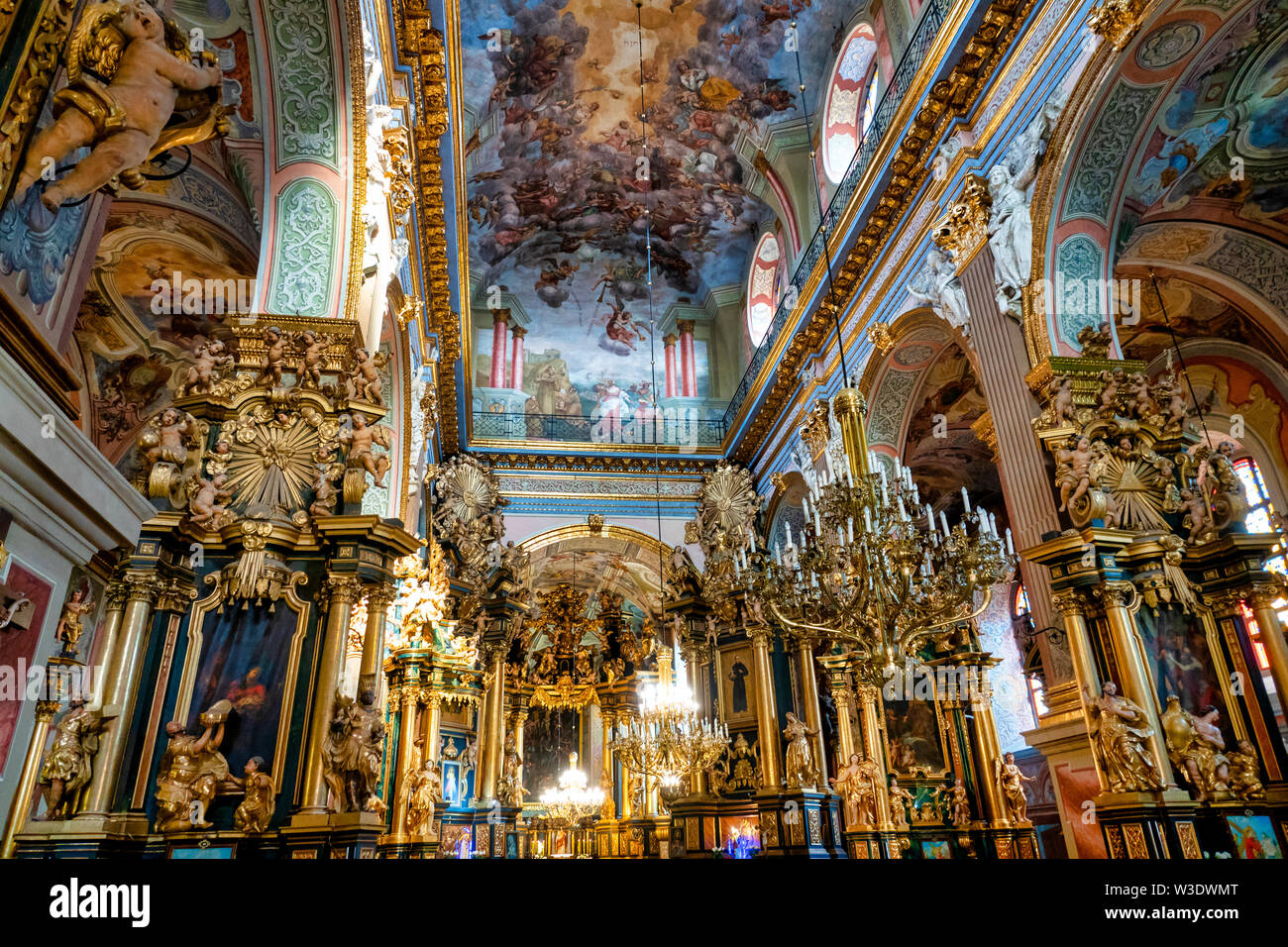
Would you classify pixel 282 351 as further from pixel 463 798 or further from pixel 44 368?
pixel 463 798

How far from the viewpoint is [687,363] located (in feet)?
65.5

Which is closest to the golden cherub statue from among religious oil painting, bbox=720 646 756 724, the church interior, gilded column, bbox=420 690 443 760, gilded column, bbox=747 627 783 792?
the church interior

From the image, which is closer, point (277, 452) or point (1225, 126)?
point (277, 452)

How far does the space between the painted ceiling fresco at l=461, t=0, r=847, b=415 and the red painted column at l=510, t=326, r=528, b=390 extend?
0.35 metres

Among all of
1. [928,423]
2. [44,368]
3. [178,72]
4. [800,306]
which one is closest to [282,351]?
[178,72]

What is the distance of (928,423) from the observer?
13.4m

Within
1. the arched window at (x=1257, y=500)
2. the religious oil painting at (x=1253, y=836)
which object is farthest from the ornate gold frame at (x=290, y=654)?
the arched window at (x=1257, y=500)

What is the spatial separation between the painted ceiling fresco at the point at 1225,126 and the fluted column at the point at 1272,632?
4.12 m

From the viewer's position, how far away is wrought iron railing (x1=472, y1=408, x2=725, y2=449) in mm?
18688

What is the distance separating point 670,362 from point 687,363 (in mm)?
472

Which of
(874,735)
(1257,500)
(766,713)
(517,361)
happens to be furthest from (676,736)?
(517,361)

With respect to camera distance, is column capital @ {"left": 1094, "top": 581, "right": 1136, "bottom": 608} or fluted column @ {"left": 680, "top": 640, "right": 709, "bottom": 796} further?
fluted column @ {"left": 680, "top": 640, "right": 709, "bottom": 796}

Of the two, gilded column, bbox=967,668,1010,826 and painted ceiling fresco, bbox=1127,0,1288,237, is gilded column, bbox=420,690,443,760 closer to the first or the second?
gilded column, bbox=967,668,1010,826

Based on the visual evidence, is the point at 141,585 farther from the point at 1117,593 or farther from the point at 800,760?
the point at 800,760
